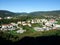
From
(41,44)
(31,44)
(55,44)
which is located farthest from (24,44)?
(55,44)

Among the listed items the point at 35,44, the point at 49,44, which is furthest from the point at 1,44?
the point at 49,44

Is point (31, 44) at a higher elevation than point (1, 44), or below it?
below

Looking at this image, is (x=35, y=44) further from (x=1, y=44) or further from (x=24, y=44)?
(x=1, y=44)

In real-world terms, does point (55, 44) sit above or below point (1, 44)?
below

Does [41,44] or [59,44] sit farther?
[41,44]

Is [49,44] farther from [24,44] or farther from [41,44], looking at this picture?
[24,44]

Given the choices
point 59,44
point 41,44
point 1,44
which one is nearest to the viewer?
point 1,44

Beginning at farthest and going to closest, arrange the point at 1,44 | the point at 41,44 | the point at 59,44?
the point at 41,44 < the point at 59,44 < the point at 1,44

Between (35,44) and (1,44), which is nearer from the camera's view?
(1,44)
